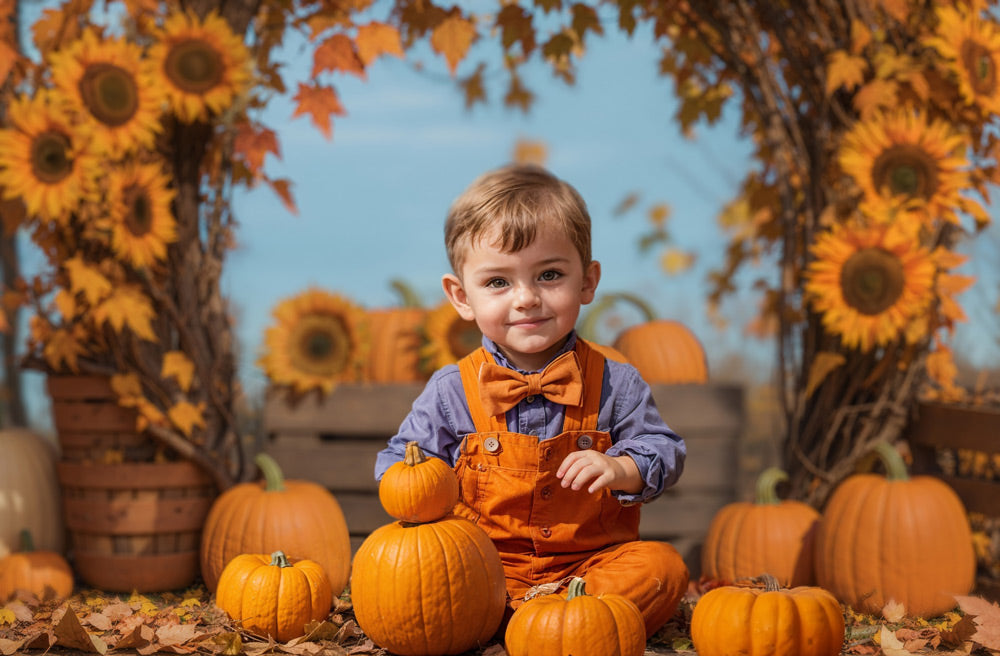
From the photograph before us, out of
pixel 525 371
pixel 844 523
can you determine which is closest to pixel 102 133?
pixel 525 371

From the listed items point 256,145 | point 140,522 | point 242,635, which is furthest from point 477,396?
point 140,522

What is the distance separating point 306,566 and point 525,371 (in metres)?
0.77

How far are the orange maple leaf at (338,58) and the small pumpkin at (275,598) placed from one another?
5.41 feet

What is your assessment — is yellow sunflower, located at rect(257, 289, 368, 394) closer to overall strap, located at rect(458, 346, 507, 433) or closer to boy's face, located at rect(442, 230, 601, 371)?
overall strap, located at rect(458, 346, 507, 433)

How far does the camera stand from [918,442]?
346 centimetres

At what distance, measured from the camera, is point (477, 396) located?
2.33 meters

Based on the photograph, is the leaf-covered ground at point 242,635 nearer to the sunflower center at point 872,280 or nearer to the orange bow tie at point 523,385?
the orange bow tie at point 523,385

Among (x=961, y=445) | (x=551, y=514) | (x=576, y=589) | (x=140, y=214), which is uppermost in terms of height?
(x=140, y=214)

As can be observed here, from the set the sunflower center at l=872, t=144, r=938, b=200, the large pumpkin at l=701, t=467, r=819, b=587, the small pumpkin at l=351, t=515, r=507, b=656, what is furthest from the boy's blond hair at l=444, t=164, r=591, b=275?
the sunflower center at l=872, t=144, r=938, b=200

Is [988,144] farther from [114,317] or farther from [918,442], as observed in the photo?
[114,317]

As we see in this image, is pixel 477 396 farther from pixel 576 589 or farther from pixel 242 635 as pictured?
pixel 242 635

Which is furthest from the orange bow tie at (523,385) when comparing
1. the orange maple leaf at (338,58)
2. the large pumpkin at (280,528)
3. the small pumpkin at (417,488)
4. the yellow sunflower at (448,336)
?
the yellow sunflower at (448,336)

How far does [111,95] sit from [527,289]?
1.92m

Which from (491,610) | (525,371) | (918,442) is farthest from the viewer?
(918,442)
